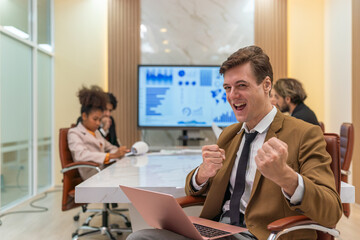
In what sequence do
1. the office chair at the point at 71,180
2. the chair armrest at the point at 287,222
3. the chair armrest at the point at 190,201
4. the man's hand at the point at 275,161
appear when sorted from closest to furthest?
the man's hand at the point at 275,161 < the chair armrest at the point at 287,222 < the chair armrest at the point at 190,201 < the office chair at the point at 71,180

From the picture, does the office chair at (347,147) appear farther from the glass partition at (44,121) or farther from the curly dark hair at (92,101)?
the glass partition at (44,121)

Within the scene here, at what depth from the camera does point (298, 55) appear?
231 inches

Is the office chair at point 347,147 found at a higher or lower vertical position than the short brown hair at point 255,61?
lower

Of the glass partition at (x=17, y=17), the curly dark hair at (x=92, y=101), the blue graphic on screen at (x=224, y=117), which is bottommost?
the blue graphic on screen at (x=224, y=117)

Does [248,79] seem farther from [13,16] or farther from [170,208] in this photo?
[13,16]

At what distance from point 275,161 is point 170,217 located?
18.6 inches

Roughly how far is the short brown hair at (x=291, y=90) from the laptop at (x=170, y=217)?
2.42 meters

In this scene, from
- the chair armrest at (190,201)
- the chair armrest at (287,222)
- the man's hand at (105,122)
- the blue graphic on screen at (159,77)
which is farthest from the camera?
the blue graphic on screen at (159,77)

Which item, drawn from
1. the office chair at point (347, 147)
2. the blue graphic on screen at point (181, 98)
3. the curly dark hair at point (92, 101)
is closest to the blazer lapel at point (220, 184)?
the office chair at point (347, 147)

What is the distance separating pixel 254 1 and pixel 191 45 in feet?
3.99

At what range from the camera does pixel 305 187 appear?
48.0 inches

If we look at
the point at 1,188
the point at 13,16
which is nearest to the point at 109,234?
the point at 1,188

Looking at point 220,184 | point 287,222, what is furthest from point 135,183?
point 287,222

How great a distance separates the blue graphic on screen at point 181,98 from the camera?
5.65 meters
